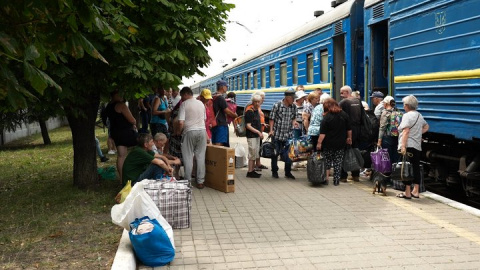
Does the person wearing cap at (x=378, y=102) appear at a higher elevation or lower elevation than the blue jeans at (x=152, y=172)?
higher

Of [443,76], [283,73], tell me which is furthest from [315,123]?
[283,73]

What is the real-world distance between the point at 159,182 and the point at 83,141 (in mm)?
2959

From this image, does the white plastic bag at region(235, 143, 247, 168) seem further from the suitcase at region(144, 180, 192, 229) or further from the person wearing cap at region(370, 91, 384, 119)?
the suitcase at region(144, 180, 192, 229)

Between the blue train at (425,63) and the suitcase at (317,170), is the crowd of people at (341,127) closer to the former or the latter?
the suitcase at (317,170)

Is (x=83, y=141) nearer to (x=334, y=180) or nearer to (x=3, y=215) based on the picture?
(x=3, y=215)

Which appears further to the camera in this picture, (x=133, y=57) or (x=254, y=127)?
(x=254, y=127)

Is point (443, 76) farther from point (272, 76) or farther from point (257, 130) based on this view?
point (272, 76)

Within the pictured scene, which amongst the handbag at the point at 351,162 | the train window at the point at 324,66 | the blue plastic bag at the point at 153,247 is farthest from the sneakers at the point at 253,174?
the blue plastic bag at the point at 153,247

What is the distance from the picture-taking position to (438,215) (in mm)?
6711

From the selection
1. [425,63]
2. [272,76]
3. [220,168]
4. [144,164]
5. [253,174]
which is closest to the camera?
[144,164]

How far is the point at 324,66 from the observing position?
43.4 ft

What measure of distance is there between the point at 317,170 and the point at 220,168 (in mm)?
1680

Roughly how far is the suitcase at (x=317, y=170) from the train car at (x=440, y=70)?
5.85ft

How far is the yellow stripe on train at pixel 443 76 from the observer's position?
22.9 feet
